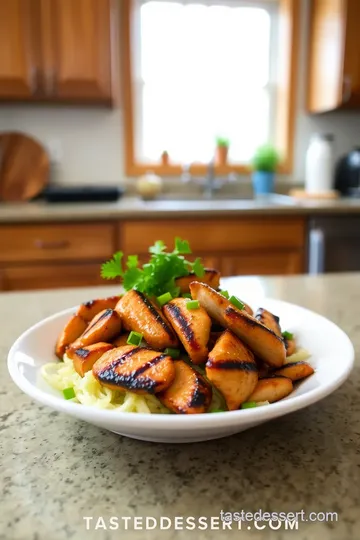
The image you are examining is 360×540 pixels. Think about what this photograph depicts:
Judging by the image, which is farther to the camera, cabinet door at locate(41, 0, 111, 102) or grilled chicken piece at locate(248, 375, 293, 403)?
cabinet door at locate(41, 0, 111, 102)

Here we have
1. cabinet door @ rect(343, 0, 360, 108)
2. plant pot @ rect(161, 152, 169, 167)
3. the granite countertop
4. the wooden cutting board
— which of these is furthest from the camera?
plant pot @ rect(161, 152, 169, 167)

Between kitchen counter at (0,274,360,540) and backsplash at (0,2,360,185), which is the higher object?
backsplash at (0,2,360,185)

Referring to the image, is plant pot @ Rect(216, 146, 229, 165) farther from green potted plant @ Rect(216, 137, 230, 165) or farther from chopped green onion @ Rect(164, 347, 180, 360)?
chopped green onion @ Rect(164, 347, 180, 360)

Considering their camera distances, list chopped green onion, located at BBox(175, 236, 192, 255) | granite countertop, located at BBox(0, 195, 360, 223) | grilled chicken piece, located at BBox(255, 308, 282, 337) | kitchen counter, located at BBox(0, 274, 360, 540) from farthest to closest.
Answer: granite countertop, located at BBox(0, 195, 360, 223), chopped green onion, located at BBox(175, 236, 192, 255), grilled chicken piece, located at BBox(255, 308, 282, 337), kitchen counter, located at BBox(0, 274, 360, 540)

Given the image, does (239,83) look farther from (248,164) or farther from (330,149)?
(330,149)

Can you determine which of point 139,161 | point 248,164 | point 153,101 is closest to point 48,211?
point 139,161

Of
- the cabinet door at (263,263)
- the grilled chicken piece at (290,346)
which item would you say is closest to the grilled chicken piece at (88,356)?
the grilled chicken piece at (290,346)

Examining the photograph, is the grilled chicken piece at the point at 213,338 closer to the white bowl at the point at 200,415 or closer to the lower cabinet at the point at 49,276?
the white bowl at the point at 200,415

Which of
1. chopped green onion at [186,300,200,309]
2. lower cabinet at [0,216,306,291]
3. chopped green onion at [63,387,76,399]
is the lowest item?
lower cabinet at [0,216,306,291]

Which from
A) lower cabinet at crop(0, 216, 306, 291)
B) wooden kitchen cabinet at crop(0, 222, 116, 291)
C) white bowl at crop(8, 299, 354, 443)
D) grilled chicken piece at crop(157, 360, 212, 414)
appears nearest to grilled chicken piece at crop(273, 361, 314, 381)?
white bowl at crop(8, 299, 354, 443)
